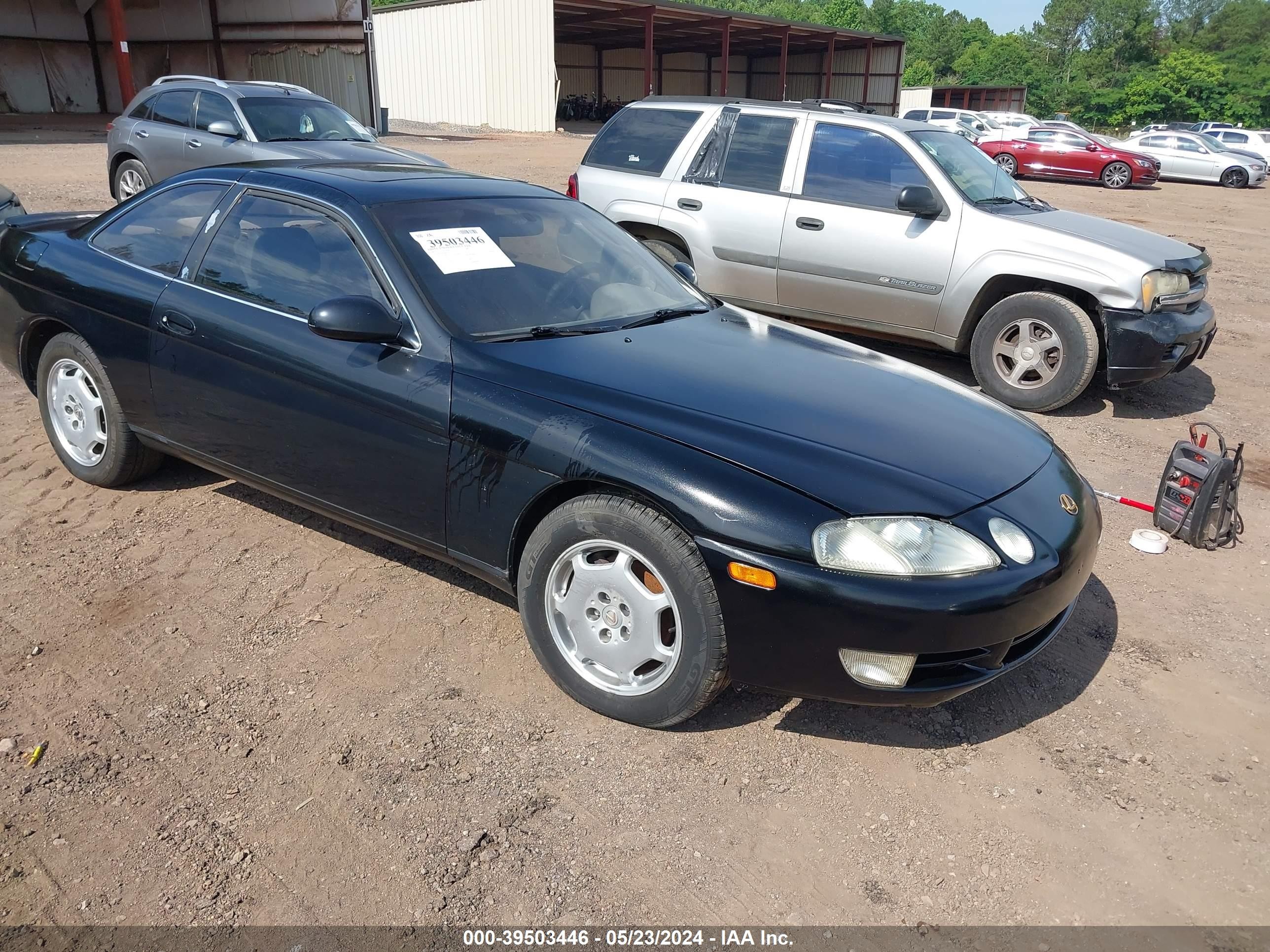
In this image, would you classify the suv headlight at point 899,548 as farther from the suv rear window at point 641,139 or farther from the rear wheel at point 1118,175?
the rear wheel at point 1118,175

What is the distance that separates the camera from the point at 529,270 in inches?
146

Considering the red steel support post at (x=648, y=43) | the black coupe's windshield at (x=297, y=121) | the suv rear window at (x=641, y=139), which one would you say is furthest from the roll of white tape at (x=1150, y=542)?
the red steel support post at (x=648, y=43)

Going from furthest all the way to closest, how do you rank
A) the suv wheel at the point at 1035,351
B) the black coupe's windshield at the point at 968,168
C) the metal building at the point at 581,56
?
the metal building at the point at 581,56, the black coupe's windshield at the point at 968,168, the suv wheel at the point at 1035,351

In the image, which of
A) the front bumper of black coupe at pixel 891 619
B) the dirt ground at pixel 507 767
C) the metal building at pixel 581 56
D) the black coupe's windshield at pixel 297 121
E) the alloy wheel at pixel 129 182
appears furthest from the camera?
the metal building at pixel 581 56

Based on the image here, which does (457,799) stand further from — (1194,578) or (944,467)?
(1194,578)

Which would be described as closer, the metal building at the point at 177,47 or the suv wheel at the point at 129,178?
the suv wheel at the point at 129,178

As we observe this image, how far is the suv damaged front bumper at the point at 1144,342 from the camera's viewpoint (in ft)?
19.4

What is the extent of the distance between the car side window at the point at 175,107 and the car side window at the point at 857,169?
7819mm

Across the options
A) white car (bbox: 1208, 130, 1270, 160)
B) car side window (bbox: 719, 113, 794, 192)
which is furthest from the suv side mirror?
white car (bbox: 1208, 130, 1270, 160)

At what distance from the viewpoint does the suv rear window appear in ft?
24.6

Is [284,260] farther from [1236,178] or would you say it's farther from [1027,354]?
[1236,178]

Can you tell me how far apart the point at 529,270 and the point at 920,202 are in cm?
367

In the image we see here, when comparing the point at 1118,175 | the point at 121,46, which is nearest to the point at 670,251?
the point at 121,46

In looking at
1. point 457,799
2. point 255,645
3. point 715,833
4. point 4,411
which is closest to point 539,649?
point 457,799
